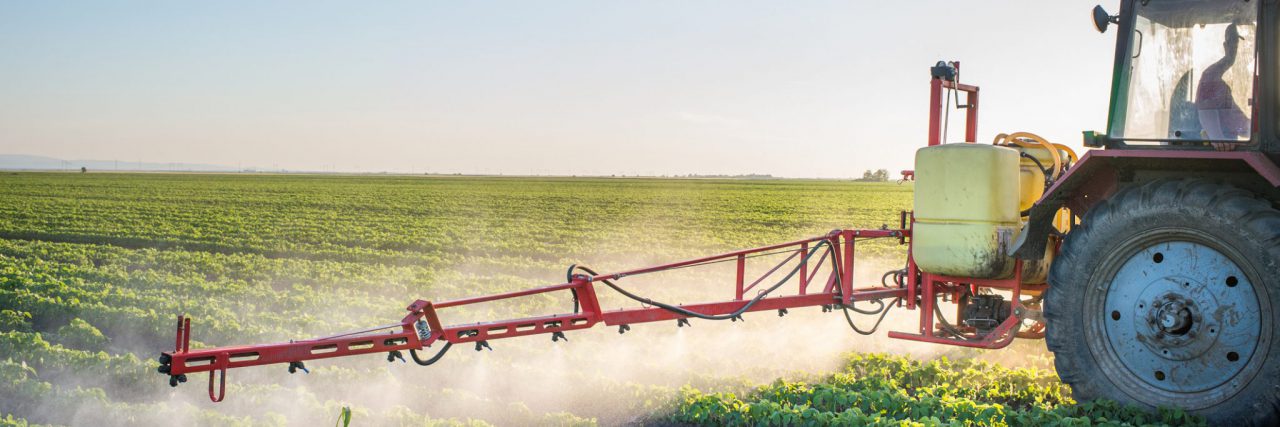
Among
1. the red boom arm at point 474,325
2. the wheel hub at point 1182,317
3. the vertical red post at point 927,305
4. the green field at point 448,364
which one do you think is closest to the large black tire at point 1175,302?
the wheel hub at point 1182,317

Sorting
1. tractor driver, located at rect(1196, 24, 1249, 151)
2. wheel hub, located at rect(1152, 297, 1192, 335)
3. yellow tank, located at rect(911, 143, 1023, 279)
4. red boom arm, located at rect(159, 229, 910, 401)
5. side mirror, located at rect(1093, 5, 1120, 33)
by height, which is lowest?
red boom arm, located at rect(159, 229, 910, 401)

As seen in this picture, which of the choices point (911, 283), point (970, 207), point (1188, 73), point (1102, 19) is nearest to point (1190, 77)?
point (1188, 73)

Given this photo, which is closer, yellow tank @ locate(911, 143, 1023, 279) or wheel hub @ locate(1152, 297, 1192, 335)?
wheel hub @ locate(1152, 297, 1192, 335)

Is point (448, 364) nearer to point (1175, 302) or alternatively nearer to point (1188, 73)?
point (1175, 302)

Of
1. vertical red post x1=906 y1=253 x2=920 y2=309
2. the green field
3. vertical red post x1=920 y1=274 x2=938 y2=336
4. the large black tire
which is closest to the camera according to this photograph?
the large black tire

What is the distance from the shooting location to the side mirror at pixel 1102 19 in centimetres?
529

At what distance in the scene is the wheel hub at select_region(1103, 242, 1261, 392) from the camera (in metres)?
4.58

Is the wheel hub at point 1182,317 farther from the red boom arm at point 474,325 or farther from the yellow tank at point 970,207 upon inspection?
the red boom arm at point 474,325

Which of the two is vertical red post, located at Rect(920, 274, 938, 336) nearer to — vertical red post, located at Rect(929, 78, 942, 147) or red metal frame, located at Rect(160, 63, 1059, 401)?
red metal frame, located at Rect(160, 63, 1059, 401)

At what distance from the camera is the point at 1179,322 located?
187 inches

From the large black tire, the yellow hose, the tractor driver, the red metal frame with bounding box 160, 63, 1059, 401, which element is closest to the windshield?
the tractor driver

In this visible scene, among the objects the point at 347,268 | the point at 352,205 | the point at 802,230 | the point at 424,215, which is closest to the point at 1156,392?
the point at 347,268

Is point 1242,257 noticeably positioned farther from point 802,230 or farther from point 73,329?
point 802,230

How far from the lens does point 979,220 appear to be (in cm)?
588
